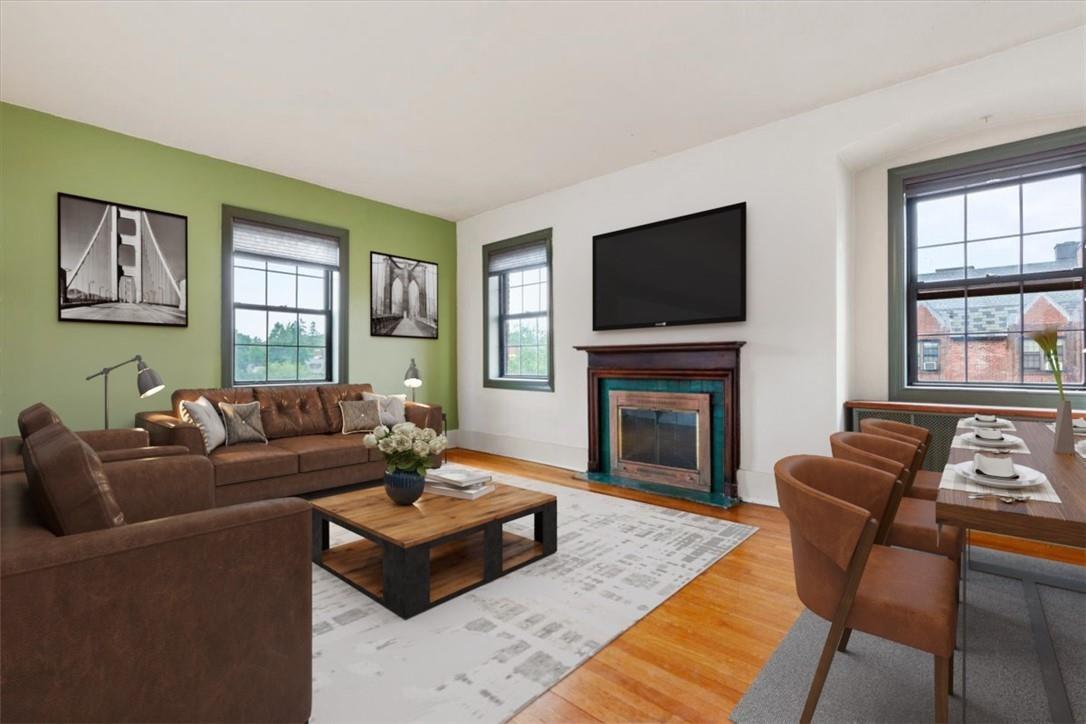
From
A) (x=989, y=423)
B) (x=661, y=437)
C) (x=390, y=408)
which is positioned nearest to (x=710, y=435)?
(x=661, y=437)

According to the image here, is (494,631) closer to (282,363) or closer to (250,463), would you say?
(250,463)

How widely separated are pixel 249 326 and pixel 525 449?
10.1ft

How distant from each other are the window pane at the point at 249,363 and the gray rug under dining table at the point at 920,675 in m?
4.75

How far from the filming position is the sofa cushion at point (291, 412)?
4.35m

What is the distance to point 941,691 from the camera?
4.16ft

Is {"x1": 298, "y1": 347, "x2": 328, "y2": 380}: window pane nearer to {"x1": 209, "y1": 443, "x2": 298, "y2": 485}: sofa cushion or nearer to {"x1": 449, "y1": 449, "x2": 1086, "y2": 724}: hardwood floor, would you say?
{"x1": 209, "y1": 443, "x2": 298, "y2": 485}: sofa cushion

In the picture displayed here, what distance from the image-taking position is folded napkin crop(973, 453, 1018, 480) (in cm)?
142

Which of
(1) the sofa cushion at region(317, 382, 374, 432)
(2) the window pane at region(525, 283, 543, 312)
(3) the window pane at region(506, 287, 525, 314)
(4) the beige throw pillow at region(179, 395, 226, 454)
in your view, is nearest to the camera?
(4) the beige throw pillow at region(179, 395, 226, 454)

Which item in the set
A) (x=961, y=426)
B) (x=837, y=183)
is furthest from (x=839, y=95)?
(x=961, y=426)

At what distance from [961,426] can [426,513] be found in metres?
2.76

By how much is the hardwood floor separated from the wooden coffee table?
0.77 metres

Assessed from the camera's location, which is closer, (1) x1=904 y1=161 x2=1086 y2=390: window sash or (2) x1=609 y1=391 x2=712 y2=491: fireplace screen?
(1) x1=904 y1=161 x2=1086 y2=390: window sash

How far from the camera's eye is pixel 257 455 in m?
3.68

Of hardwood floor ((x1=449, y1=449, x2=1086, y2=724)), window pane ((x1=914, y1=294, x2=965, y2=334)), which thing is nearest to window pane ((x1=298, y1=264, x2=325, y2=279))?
hardwood floor ((x1=449, y1=449, x2=1086, y2=724))
